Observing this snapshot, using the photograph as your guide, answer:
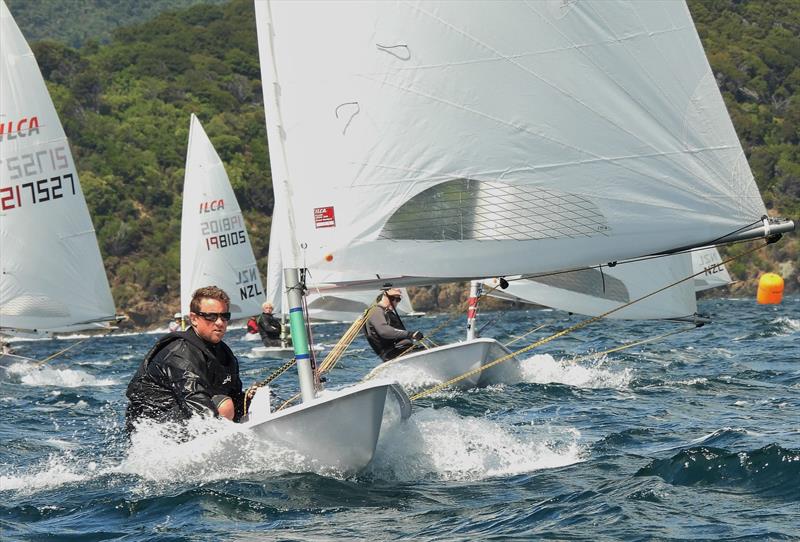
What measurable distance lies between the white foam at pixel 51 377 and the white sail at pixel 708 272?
11394 millimetres

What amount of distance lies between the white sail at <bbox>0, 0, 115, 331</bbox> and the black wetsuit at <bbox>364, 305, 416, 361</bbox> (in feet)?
23.1

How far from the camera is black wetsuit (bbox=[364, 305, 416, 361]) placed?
12867 millimetres

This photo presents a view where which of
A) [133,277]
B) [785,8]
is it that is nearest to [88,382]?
[133,277]

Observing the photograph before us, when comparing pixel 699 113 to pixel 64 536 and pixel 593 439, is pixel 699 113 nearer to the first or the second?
pixel 593 439

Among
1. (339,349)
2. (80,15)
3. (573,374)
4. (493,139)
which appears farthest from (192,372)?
(80,15)

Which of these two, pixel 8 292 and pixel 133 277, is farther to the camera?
pixel 133 277

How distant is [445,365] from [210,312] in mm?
5642

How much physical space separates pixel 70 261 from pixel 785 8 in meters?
78.7

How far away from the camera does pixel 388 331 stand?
12.9 metres

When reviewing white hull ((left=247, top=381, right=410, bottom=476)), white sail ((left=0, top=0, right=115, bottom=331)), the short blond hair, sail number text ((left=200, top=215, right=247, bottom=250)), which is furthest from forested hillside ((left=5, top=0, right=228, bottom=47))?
white hull ((left=247, top=381, right=410, bottom=476))

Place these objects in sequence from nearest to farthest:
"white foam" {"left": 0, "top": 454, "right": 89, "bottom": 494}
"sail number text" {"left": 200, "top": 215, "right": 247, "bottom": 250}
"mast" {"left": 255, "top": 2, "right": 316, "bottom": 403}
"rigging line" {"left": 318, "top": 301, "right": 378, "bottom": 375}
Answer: "white foam" {"left": 0, "top": 454, "right": 89, "bottom": 494}
"mast" {"left": 255, "top": 2, "right": 316, "bottom": 403}
"rigging line" {"left": 318, "top": 301, "right": 378, "bottom": 375}
"sail number text" {"left": 200, "top": 215, "right": 247, "bottom": 250}

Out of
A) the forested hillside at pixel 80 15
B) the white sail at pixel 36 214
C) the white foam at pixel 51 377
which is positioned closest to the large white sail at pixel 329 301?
the white foam at pixel 51 377

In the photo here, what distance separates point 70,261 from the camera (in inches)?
752

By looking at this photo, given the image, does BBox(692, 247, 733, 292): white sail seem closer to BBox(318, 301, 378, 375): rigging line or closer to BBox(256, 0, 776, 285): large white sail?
BBox(318, 301, 378, 375): rigging line
